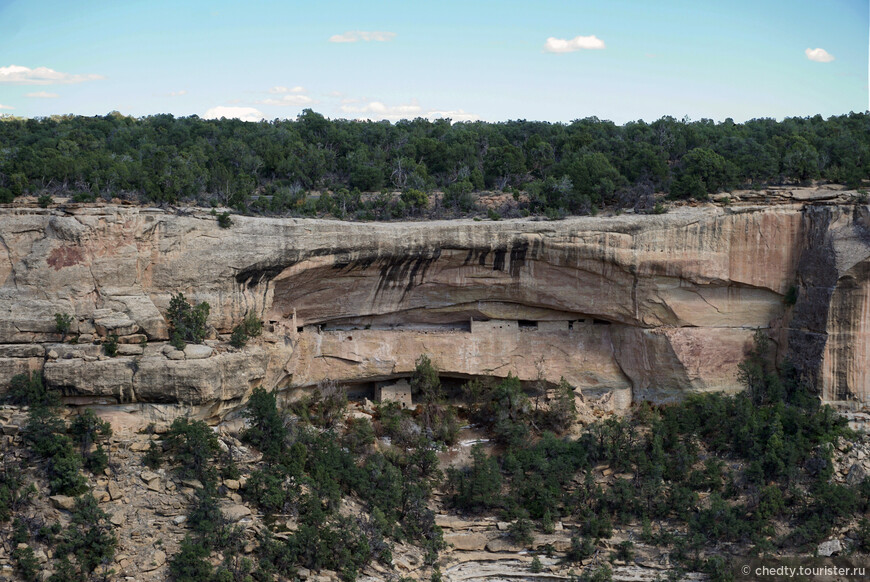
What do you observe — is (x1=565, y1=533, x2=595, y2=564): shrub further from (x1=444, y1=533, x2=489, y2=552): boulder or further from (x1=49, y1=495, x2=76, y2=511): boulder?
(x1=49, y1=495, x2=76, y2=511): boulder

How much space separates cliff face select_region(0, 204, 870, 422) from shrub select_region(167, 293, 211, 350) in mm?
362

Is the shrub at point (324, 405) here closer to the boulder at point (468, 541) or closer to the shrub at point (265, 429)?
the shrub at point (265, 429)

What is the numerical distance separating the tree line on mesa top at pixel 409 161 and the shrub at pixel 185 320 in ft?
13.8

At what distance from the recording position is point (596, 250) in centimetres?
2898

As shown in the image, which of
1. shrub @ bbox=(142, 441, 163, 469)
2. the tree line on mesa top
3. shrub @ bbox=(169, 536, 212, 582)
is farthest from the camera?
the tree line on mesa top

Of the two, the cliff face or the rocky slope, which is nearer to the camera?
the rocky slope

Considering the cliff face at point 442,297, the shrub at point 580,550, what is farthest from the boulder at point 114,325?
the shrub at point 580,550

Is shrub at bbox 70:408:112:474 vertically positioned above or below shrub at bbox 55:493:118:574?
above

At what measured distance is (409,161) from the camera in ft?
123

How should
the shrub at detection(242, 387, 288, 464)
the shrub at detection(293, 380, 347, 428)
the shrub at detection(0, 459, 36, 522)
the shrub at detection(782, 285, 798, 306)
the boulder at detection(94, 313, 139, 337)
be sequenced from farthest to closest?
the shrub at detection(782, 285, 798, 306) < the shrub at detection(293, 380, 347, 428) < the shrub at detection(242, 387, 288, 464) < the boulder at detection(94, 313, 139, 337) < the shrub at detection(0, 459, 36, 522)

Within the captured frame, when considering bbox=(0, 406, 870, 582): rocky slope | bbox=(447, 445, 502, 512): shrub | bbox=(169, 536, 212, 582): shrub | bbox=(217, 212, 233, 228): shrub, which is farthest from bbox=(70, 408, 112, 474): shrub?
bbox=(447, 445, 502, 512): shrub

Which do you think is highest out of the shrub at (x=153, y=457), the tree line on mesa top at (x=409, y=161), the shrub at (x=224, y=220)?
the tree line on mesa top at (x=409, y=161)

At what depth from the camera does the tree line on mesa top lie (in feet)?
98.6

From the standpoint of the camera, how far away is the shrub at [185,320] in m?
25.9
